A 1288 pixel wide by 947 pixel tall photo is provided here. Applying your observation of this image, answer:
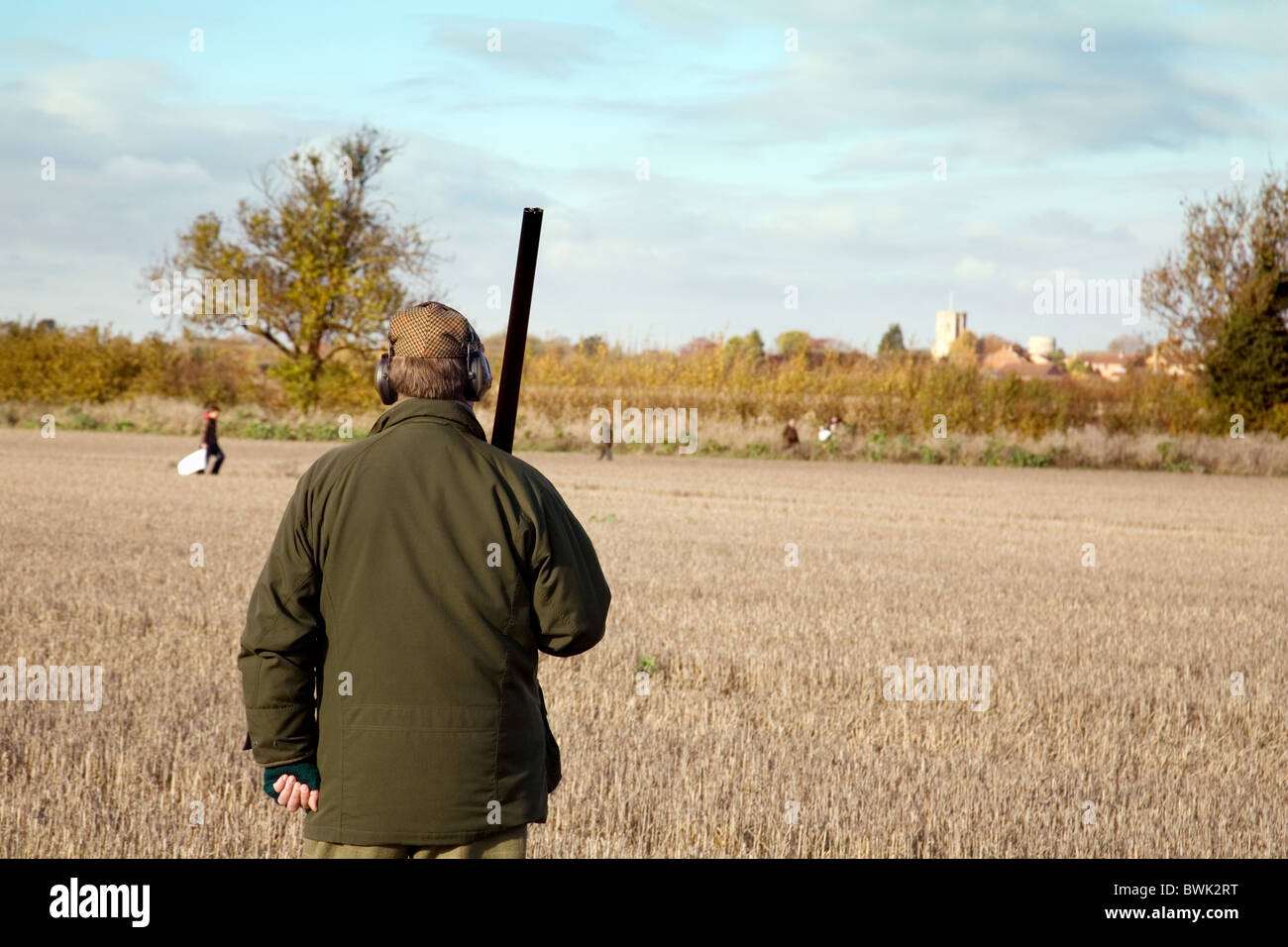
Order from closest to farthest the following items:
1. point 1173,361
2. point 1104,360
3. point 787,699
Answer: point 787,699, point 1173,361, point 1104,360

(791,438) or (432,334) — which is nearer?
(432,334)

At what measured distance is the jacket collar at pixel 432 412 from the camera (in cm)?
303

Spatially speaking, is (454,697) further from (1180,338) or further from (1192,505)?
(1180,338)

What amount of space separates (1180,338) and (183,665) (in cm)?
4601

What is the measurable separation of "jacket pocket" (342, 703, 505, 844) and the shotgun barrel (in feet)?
2.34

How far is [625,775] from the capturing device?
6.41 m

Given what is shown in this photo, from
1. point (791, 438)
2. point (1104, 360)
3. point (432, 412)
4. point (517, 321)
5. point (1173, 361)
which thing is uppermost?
point (1104, 360)

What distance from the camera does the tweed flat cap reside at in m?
3.09

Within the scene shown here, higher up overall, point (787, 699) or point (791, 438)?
point (791, 438)

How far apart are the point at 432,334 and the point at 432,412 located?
0.22 metres

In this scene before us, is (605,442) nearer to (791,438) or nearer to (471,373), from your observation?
(791,438)

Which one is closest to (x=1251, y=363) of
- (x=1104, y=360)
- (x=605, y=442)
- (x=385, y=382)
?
(x=605, y=442)

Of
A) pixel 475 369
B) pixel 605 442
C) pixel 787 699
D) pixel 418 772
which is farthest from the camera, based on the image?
pixel 605 442

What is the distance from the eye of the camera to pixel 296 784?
304 cm
